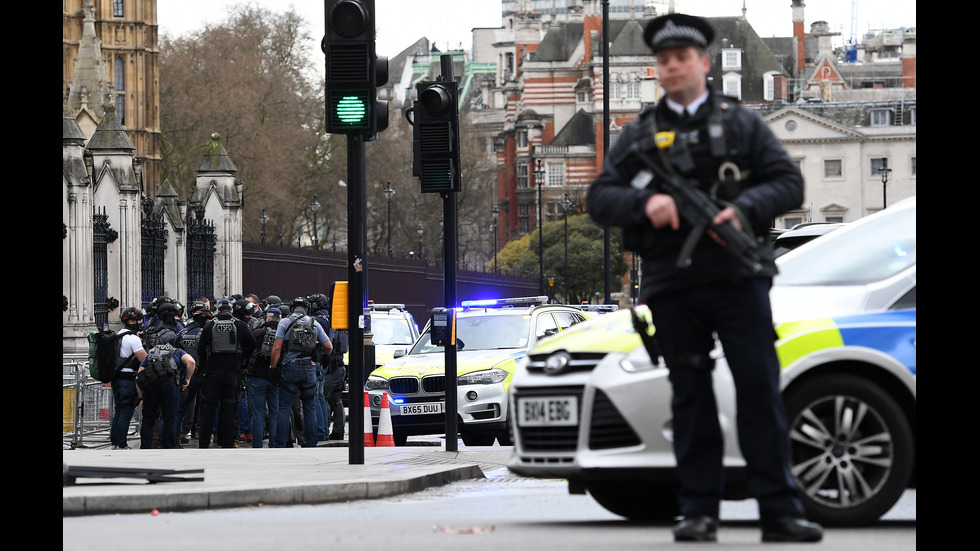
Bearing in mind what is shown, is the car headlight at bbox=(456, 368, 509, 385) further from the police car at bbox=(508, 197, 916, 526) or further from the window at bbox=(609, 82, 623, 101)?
the window at bbox=(609, 82, 623, 101)

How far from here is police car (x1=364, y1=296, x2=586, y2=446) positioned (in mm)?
20156

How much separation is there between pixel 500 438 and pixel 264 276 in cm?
2328

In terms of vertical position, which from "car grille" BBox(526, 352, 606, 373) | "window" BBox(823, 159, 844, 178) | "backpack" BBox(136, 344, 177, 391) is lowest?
"backpack" BBox(136, 344, 177, 391)

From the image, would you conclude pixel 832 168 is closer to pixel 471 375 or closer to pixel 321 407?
pixel 321 407

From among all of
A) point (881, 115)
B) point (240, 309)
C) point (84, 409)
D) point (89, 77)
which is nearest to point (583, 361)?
point (240, 309)

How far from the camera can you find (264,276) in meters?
43.8

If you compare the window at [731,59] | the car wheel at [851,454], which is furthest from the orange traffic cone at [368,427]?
the window at [731,59]

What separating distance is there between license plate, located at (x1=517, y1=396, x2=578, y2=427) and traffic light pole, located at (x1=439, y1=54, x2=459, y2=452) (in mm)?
7225

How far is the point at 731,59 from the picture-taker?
501 ft

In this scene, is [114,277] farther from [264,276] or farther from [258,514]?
[258,514]

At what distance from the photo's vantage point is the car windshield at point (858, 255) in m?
9.06

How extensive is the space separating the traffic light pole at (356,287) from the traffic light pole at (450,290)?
2147 millimetres

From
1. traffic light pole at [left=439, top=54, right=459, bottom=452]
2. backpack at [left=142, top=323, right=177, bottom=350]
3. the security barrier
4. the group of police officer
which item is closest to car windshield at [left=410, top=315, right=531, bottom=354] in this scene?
the group of police officer

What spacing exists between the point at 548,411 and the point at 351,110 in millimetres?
5489
